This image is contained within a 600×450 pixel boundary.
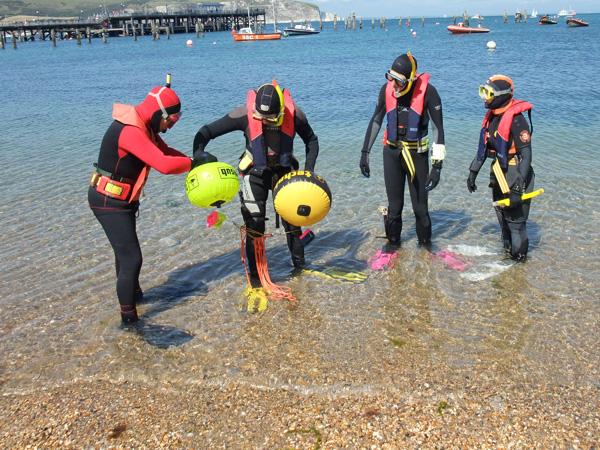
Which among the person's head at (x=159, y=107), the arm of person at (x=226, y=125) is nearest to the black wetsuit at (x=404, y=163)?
the arm of person at (x=226, y=125)

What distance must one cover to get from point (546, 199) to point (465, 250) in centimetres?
293

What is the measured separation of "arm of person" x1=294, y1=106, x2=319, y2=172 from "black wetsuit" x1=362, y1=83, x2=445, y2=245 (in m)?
1.04

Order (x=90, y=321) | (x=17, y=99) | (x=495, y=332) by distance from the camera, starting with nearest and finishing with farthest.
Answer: (x=495, y=332)
(x=90, y=321)
(x=17, y=99)

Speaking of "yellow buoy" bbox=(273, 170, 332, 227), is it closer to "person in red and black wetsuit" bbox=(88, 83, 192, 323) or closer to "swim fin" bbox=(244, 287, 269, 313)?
"person in red and black wetsuit" bbox=(88, 83, 192, 323)

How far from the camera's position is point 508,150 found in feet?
20.5

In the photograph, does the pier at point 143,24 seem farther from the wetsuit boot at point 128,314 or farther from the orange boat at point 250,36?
the wetsuit boot at point 128,314

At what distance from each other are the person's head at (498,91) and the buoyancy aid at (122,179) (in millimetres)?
3726

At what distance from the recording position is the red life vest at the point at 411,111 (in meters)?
6.41

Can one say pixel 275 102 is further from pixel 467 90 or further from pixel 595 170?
pixel 467 90

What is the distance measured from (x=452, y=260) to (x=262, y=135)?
3.13 metres

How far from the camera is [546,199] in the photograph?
9.40 m

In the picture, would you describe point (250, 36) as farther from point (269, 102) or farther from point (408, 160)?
point (269, 102)

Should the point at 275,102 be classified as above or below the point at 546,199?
above

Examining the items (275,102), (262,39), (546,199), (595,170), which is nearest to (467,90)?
(595,170)
